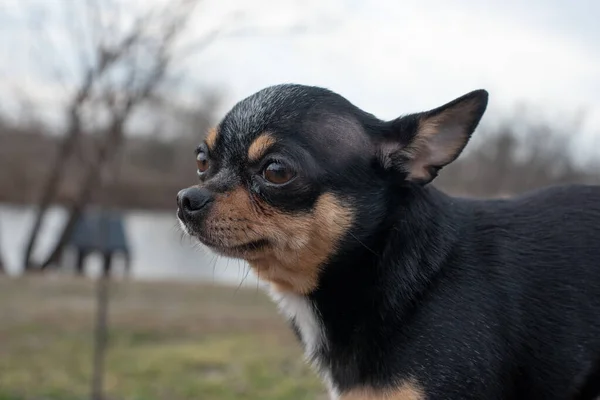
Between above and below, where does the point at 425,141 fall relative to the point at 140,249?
above

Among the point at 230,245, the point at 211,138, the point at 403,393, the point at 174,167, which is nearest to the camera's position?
the point at 403,393

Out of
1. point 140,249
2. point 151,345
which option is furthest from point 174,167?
point 151,345

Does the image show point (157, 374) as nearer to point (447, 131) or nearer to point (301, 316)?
point (301, 316)

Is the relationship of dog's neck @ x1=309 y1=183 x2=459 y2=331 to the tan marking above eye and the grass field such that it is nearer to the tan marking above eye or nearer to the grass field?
the tan marking above eye

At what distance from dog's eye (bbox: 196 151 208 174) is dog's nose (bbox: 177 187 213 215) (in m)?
0.28

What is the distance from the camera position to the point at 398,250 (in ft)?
9.35

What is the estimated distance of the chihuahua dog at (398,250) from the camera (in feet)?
8.71

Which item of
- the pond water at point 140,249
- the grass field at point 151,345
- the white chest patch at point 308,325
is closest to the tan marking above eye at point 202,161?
the white chest patch at point 308,325

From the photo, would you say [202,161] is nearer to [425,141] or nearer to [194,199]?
[194,199]

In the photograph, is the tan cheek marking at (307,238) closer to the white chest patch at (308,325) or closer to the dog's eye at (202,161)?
the white chest patch at (308,325)

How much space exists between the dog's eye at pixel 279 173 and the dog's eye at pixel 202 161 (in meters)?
0.44

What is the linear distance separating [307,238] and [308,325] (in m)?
0.49

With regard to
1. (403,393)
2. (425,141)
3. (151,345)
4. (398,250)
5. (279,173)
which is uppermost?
(425,141)

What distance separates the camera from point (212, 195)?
9.12 ft
